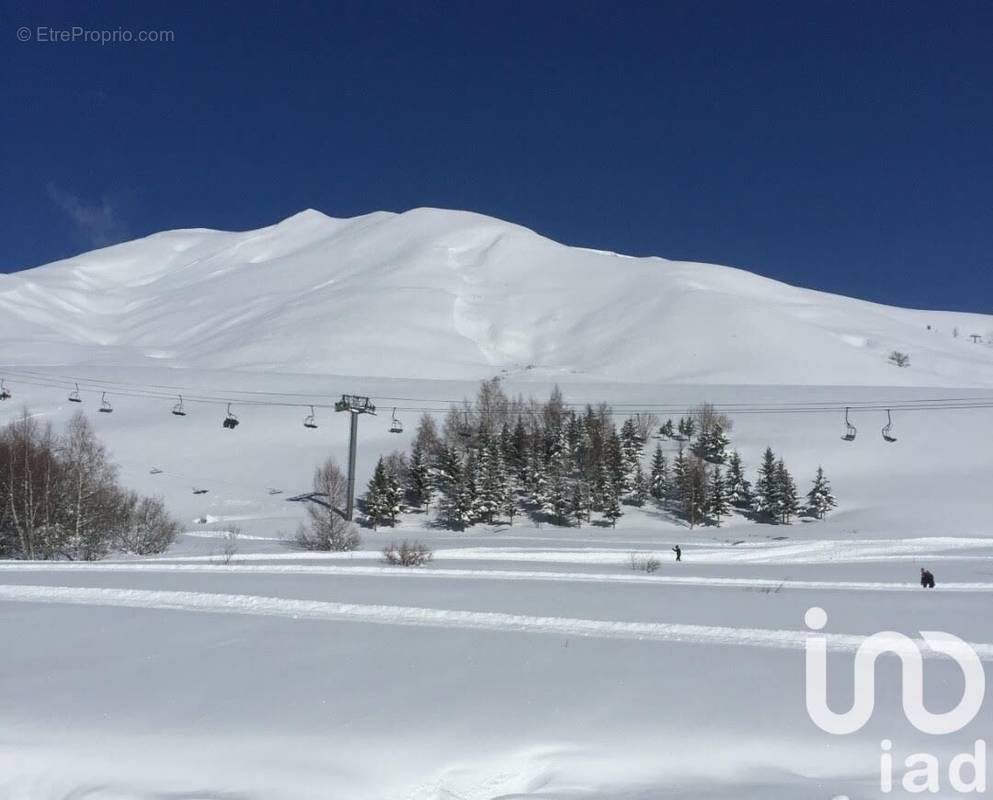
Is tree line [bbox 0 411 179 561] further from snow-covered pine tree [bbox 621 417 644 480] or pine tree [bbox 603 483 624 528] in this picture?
snow-covered pine tree [bbox 621 417 644 480]

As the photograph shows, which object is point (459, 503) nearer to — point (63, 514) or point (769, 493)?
point (769, 493)

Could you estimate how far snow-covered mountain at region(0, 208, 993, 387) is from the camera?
310 feet

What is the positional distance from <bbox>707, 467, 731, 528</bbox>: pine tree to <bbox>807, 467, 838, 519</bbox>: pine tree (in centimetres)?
395

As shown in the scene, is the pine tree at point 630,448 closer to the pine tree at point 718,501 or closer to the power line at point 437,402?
the power line at point 437,402

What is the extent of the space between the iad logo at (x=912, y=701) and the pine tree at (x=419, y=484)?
100 ft

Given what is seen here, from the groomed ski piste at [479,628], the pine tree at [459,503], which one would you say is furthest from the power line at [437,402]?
the pine tree at [459,503]

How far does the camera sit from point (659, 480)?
40.9 metres

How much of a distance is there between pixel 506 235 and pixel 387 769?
170 meters

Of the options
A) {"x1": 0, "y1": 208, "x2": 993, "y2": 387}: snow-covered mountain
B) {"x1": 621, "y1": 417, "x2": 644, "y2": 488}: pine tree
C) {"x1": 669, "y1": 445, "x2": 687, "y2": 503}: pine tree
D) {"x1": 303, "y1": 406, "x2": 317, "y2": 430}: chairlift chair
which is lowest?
{"x1": 669, "y1": 445, "x2": 687, "y2": 503}: pine tree

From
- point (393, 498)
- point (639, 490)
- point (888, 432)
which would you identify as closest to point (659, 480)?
point (639, 490)

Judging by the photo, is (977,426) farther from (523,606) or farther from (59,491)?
(59,491)

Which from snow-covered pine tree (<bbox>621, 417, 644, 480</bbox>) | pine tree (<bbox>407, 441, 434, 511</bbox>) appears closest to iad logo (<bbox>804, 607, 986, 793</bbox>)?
pine tree (<bbox>407, 441, 434, 511</bbox>)

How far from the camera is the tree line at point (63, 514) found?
82.7 feet

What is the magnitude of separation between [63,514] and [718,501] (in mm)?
28994
